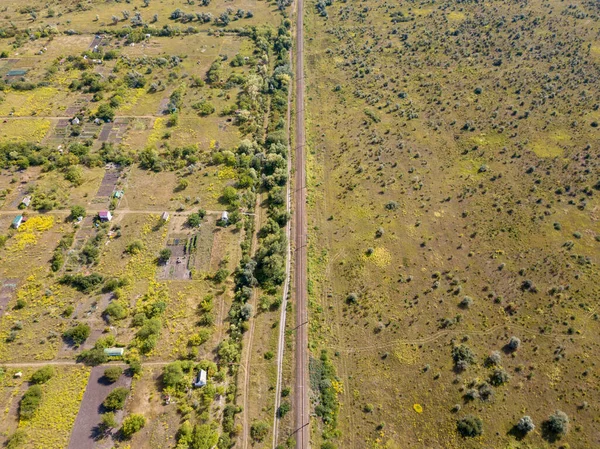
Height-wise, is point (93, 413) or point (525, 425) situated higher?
point (525, 425)

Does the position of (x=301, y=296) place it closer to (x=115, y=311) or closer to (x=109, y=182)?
(x=115, y=311)

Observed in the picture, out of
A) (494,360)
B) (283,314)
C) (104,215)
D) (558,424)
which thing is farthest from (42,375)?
(558,424)

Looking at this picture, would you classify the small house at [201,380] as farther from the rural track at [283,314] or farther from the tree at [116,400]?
the rural track at [283,314]

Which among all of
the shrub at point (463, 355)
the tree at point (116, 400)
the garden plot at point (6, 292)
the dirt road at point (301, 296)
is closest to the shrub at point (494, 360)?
the shrub at point (463, 355)

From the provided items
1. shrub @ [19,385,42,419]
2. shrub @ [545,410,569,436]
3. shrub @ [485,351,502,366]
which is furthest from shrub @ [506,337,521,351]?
shrub @ [19,385,42,419]

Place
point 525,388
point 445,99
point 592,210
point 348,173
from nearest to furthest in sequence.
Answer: point 525,388, point 592,210, point 348,173, point 445,99

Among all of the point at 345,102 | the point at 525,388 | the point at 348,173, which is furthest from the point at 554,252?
the point at 345,102

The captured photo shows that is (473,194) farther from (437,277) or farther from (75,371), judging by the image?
(75,371)
